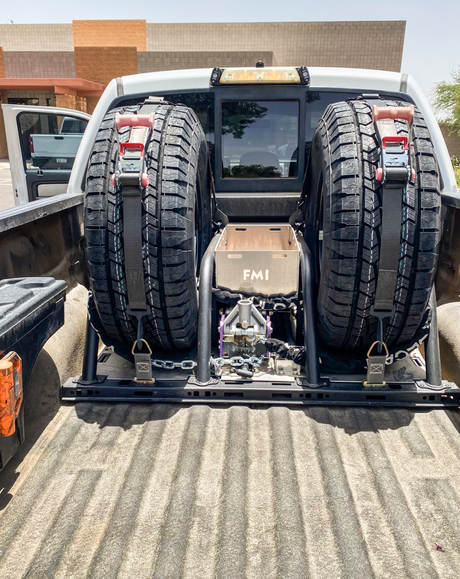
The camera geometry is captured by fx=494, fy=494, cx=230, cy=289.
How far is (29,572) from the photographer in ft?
5.55

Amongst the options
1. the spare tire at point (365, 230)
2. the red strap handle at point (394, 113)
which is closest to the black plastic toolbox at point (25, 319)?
the spare tire at point (365, 230)

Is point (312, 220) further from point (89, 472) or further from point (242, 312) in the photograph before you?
point (89, 472)

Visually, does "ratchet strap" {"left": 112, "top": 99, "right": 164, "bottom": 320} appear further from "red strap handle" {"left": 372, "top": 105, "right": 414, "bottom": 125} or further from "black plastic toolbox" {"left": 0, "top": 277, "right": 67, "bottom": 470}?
"red strap handle" {"left": 372, "top": 105, "right": 414, "bottom": 125}

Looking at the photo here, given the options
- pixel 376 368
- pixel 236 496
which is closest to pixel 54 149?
pixel 376 368

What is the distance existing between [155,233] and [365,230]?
1025 mm

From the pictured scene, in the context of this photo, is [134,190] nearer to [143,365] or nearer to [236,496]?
[143,365]

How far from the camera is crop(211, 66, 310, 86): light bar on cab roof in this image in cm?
371

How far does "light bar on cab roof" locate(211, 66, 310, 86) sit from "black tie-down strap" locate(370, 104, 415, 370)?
4.78ft

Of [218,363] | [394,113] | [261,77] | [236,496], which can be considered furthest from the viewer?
[261,77]

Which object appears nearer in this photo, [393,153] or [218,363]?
[393,153]

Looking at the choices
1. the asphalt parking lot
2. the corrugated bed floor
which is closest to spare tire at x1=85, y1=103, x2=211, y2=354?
the corrugated bed floor

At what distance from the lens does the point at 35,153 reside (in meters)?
5.08

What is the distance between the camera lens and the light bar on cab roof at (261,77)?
3.71 meters

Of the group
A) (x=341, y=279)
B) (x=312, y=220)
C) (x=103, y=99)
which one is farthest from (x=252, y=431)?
(x=103, y=99)
